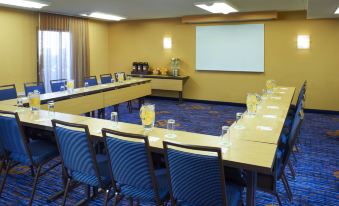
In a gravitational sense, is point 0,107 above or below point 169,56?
below

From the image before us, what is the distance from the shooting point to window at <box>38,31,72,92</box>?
736 centimetres

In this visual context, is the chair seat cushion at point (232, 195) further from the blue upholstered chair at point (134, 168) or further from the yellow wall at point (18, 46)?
the yellow wall at point (18, 46)

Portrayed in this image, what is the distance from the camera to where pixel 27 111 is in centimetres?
350

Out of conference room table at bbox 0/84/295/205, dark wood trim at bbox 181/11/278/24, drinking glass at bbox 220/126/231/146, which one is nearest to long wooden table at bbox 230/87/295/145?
conference room table at bbox 0/84/295/205

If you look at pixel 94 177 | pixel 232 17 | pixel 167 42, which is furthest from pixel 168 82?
pixel 94 177

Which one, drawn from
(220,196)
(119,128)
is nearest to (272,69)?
(119,128)

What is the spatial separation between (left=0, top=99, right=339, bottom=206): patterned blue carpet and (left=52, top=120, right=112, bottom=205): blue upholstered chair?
659mm

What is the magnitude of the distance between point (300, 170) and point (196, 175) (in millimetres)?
2505

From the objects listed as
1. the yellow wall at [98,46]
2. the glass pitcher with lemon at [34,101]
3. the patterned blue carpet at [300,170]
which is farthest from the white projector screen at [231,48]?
the glass pitcher with lemon at [34,101]

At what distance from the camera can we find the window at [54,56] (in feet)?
24.1

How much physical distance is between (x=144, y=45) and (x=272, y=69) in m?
3.88

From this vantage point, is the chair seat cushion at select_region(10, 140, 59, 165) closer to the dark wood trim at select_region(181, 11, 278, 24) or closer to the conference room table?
the conference room table

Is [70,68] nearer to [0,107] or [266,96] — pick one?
[0,107]

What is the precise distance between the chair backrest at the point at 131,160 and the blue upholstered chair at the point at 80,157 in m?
0.19
